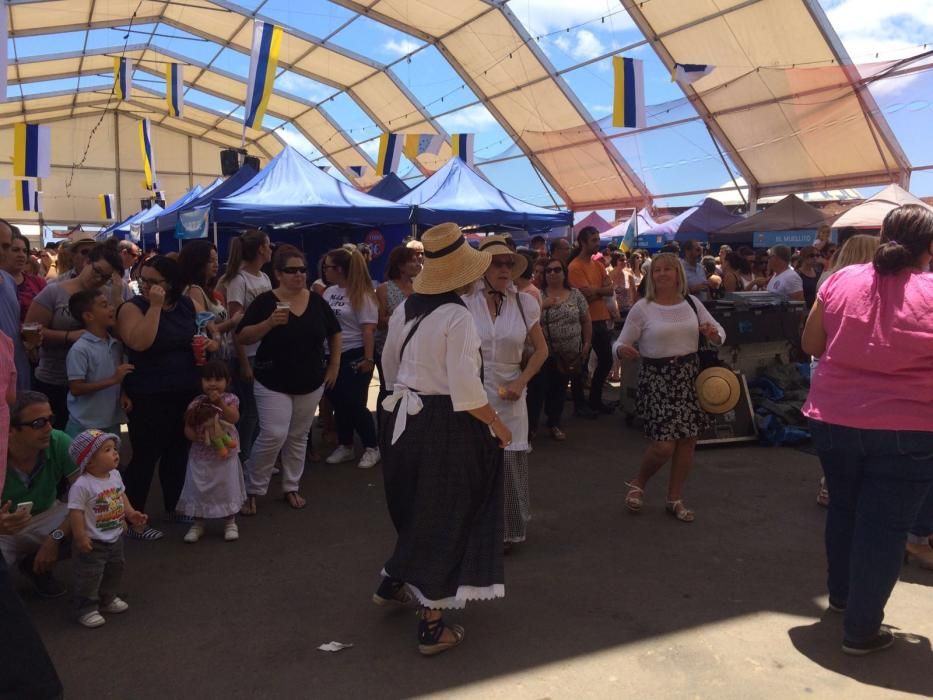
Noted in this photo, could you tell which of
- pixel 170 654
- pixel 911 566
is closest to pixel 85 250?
pixel 170 654

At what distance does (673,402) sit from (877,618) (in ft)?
5.39

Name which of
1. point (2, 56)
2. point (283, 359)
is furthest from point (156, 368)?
point (2, 56)

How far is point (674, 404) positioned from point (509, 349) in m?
1.12

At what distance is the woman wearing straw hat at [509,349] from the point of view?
12.4ft

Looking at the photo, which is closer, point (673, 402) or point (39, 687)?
point (39, 687)

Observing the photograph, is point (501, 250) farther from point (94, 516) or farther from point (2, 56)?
point (2, 56)

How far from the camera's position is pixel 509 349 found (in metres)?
3.80

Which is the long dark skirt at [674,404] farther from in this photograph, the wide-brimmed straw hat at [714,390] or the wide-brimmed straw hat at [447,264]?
the wide-brimmed straw hat at [447,264]

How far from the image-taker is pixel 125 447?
6.09 meters

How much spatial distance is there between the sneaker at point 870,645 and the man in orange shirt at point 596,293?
14.8ft

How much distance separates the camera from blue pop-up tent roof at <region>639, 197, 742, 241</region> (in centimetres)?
1463

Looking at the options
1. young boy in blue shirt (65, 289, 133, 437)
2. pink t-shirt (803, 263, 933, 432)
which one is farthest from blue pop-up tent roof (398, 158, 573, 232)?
pink t-shirt (803, 263, 933, 432)

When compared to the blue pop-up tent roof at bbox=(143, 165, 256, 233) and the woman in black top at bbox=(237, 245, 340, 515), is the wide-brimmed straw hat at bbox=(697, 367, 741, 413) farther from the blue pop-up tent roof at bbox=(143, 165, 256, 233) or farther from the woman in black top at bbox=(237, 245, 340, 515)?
the blue pop-up tent roof at bbox=(143, 165, 256, 233)

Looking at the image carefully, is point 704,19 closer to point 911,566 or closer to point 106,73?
point 911,566
